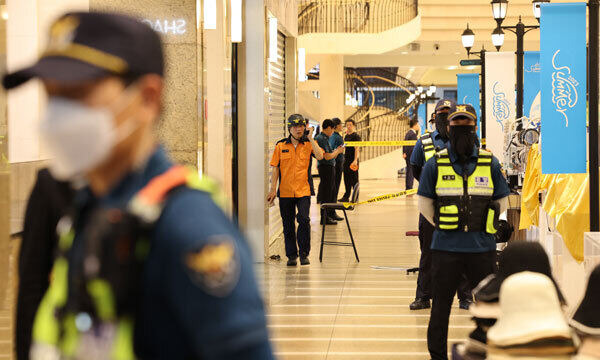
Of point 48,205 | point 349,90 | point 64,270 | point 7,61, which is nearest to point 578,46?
point 7,61

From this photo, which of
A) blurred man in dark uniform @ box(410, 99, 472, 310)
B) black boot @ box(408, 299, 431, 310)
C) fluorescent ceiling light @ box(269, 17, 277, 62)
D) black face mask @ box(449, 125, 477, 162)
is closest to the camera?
black face mask @ box(449, 125, 477, 162)

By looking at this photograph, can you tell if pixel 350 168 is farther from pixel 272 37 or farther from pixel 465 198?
pixel 465 198

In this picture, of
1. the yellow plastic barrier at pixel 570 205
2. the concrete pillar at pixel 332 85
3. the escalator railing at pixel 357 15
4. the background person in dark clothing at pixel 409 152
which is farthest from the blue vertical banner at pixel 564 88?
the concrete pillar at pixel 332 85

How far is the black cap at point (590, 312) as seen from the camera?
308 centimetres

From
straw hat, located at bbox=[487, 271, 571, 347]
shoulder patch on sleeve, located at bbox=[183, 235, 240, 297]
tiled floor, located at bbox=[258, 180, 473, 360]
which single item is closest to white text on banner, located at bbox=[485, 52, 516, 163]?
tiled floor, located at bbox=[258, 180, 473, 360]

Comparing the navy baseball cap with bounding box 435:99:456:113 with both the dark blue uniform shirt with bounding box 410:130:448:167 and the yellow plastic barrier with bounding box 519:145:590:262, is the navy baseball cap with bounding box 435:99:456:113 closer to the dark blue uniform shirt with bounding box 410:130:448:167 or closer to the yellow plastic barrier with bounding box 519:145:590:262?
the dark blue uniform shirt with bounding box 410:130:448:167

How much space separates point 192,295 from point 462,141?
4.69m

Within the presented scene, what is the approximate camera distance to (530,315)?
9.12 feet

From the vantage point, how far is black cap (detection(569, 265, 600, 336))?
3076 mm

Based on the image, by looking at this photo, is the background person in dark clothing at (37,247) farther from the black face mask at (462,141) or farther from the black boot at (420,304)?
the black boot at (420,304)

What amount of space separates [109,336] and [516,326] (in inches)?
66.1

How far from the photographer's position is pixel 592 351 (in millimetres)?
2994

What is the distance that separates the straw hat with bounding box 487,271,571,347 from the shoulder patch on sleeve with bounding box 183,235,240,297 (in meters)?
1.62

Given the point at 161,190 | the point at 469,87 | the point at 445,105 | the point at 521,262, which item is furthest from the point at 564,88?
the point at 469,87
